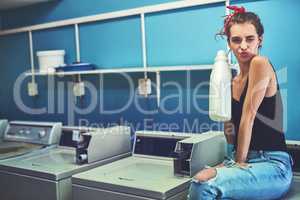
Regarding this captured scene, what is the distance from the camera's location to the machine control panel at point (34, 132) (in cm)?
306

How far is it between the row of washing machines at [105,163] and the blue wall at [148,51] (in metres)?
0.28

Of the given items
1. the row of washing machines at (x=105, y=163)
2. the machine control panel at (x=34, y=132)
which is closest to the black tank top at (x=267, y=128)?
the row of washing machines at (x=105, y=163)

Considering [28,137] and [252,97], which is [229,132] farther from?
[28,137]

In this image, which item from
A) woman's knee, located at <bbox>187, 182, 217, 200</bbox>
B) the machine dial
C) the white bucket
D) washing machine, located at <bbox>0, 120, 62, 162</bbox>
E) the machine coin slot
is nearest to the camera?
woman's knee, located at <bbox>187, 182, 217, 200</bbox>

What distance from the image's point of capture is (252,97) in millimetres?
1901

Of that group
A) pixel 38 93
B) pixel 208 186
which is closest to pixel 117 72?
pixel 38 93

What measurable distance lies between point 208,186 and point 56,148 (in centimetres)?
166

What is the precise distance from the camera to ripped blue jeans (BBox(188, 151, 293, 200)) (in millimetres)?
1754

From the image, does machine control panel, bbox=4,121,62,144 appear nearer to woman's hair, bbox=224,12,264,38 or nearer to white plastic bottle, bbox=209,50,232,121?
white plastic bottle, bbox=209,50,232,121

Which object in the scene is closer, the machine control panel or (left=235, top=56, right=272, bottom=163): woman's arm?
(left=235, top=56, right=272, bottom=163): woman's arm

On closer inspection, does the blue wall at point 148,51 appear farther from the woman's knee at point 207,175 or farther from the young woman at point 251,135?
the woman's knee at point 207,175

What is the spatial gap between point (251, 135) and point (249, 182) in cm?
28

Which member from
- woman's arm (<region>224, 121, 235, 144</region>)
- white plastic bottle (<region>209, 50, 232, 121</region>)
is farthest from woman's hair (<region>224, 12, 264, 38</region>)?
woman's arm (<region>224, 121, 235, 144</region>)

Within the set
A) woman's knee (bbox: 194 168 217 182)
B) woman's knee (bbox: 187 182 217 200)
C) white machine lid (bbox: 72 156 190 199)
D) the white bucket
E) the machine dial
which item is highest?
the white bucket
